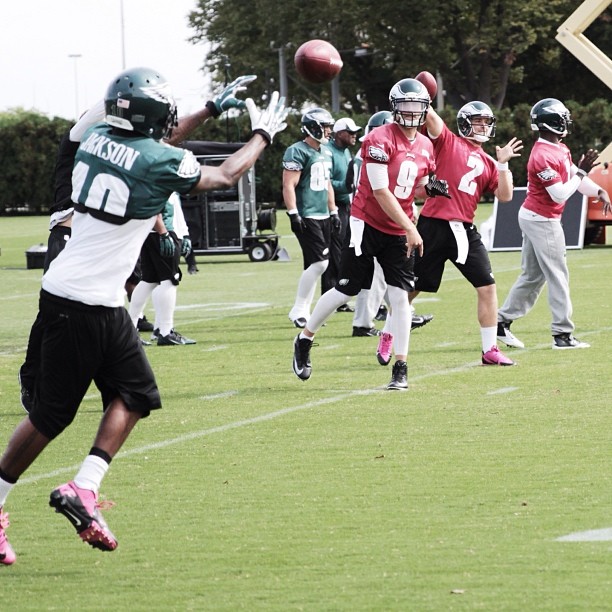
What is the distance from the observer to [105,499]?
6473 mm

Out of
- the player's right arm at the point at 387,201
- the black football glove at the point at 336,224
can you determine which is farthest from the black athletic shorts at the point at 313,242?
the player's right arm at the point at 387,201

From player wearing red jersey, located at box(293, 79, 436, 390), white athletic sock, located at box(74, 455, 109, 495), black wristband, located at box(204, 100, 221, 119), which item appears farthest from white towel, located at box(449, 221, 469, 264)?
white athletic sock, located at box(74, 455, 109, 495)

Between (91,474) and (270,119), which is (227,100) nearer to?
(270,119)

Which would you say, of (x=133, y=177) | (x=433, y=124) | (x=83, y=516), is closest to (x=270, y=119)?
(x=133, y=177)

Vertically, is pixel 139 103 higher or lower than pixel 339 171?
higher

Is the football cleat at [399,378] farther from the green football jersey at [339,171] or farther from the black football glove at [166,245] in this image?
the green football jersey at [339,171]

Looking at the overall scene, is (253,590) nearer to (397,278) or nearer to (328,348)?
(397,278)

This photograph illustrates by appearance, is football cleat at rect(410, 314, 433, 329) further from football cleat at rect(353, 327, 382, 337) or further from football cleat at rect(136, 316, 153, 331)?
football cleat at rect(136, 316, 153, 331)

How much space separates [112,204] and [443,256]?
556 cm

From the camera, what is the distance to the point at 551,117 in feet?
36.6

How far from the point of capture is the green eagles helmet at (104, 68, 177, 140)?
18.2 feet

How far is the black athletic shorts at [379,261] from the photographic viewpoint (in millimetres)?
9734

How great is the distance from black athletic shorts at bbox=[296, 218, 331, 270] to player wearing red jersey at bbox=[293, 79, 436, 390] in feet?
11.5

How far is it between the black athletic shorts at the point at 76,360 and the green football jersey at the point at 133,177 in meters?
0.42
